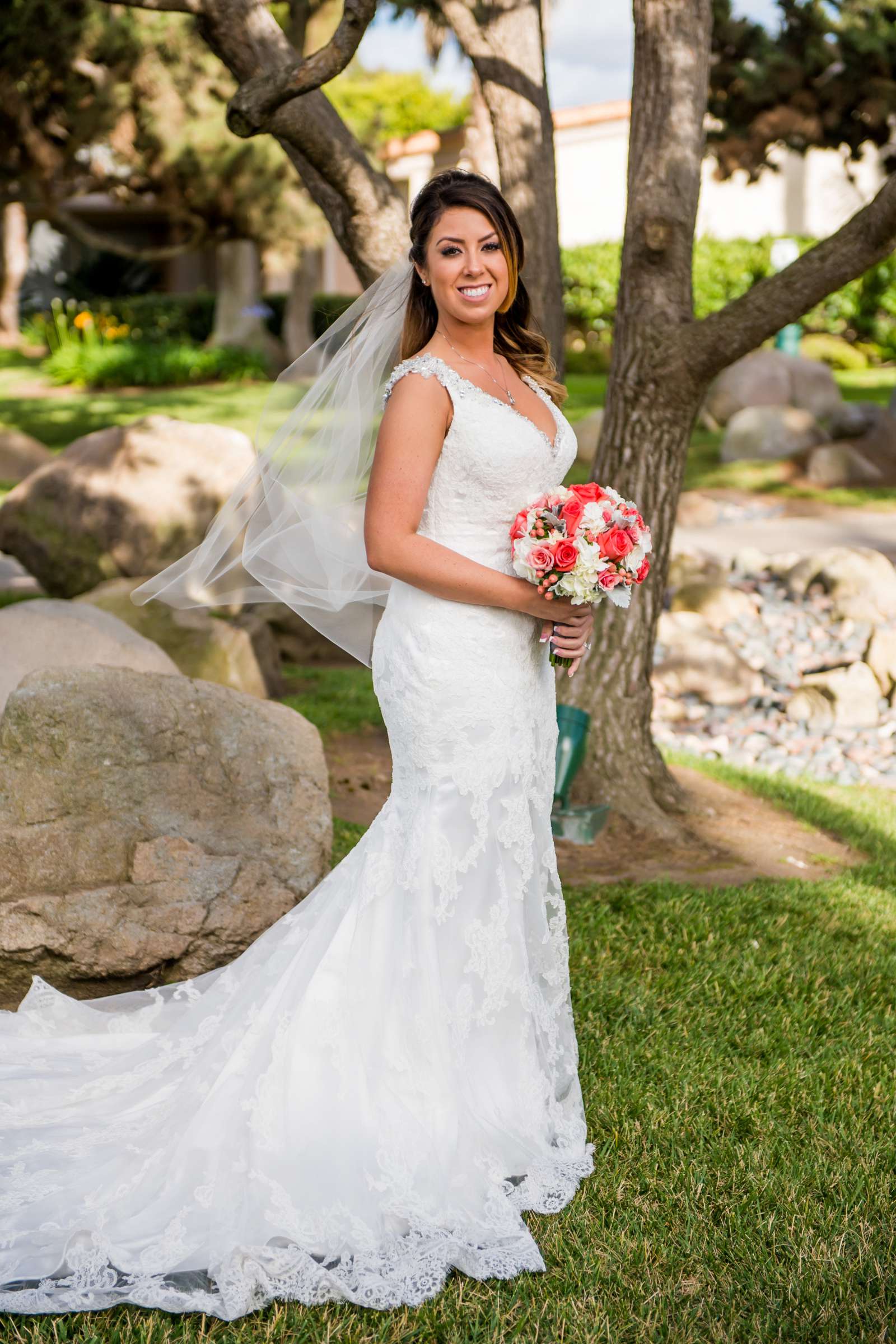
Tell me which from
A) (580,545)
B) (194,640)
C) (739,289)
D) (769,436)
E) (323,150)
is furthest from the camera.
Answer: (739,289)

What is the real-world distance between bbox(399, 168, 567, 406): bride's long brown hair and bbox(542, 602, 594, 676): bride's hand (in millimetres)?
715

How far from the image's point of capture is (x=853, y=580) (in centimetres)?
1080

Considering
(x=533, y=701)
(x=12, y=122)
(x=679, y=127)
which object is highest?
(x=12, y=122)

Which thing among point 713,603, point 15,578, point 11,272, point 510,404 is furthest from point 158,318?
point 510,404

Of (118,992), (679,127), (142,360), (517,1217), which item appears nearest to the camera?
(517,1217)

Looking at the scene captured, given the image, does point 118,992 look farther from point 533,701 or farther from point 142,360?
point 142,360

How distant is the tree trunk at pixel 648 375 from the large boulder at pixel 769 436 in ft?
35.6

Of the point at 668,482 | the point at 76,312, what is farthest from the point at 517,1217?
the point at 76,312

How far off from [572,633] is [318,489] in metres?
1.07

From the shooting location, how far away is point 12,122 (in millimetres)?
18047

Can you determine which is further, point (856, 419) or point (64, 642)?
point (856, 419)

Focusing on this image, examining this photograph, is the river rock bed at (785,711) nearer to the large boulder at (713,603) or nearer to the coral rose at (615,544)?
the large boulder at (713,603)

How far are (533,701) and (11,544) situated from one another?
7.46 meters

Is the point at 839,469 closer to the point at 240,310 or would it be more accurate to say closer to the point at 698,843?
the point at 698,843
